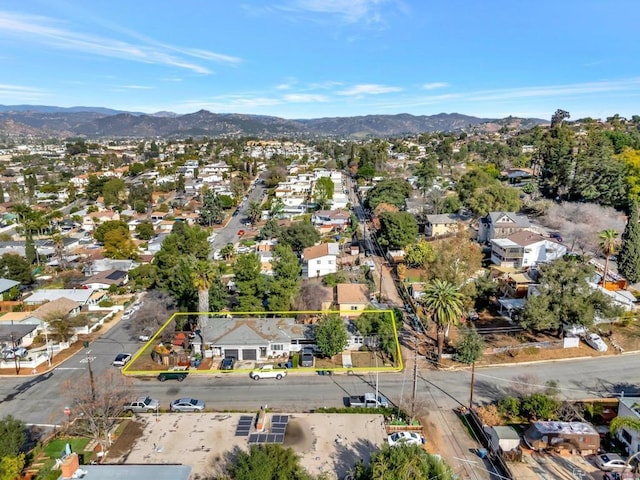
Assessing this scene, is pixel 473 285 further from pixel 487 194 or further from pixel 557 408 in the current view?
pixel 487 194

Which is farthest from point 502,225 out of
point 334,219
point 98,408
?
point 98,408

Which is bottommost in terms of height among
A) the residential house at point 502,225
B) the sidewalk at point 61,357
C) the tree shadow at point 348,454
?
the sidewalk at point 61,357

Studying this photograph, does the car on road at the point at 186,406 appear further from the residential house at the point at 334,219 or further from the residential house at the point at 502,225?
the residential house at the point at 334,219

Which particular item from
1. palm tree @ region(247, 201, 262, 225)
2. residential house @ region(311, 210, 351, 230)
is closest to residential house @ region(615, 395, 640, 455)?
residential house @ region(311, 210, 351, 230)

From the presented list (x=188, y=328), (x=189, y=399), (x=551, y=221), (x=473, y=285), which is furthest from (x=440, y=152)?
(x=189, y=399)

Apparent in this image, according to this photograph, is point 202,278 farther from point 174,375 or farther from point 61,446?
point 61,446

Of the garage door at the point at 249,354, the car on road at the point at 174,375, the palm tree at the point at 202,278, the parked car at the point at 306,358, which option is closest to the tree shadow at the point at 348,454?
the parked car at the point at 306,358
